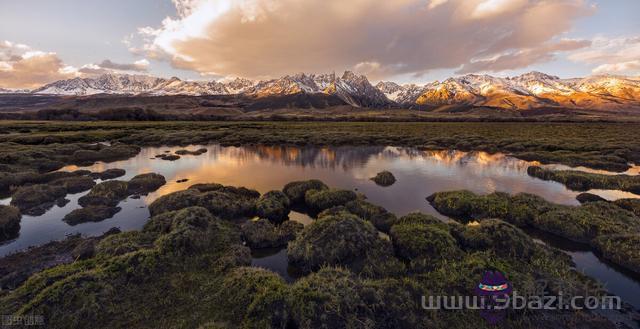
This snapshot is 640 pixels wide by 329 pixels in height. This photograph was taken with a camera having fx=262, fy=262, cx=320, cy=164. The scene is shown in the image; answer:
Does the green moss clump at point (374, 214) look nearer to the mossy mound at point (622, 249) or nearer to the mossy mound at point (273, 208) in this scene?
the mossy mound at point (273, 208)

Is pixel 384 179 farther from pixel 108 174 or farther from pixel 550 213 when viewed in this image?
pixel 108 174

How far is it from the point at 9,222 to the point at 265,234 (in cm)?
1717

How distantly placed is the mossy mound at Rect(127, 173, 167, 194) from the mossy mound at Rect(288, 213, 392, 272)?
20.3 meters

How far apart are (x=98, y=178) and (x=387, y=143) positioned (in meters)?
56.6

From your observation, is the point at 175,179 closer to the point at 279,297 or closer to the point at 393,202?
the point at 393,202

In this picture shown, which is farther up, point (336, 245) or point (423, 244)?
point (336, 245)

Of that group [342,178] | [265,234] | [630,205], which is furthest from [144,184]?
[630,205]

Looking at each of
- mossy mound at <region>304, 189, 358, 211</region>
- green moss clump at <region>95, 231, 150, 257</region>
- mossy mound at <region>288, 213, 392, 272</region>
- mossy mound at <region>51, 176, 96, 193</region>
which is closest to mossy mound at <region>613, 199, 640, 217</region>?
mossy mound at <region>304, 189, 358, 211</region>

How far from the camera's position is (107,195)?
23219 millimetres

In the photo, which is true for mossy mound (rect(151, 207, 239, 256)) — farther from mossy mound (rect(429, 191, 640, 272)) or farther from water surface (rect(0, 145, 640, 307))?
mossy mound (rect(429, 191, 640, 272))

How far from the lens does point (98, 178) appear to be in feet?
102

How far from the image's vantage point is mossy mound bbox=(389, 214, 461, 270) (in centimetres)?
1248

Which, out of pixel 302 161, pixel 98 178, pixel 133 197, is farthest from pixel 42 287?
pixel 302 161

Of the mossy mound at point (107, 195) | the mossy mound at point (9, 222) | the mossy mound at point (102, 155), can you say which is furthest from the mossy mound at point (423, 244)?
the mossy mound at point (102, 155)
